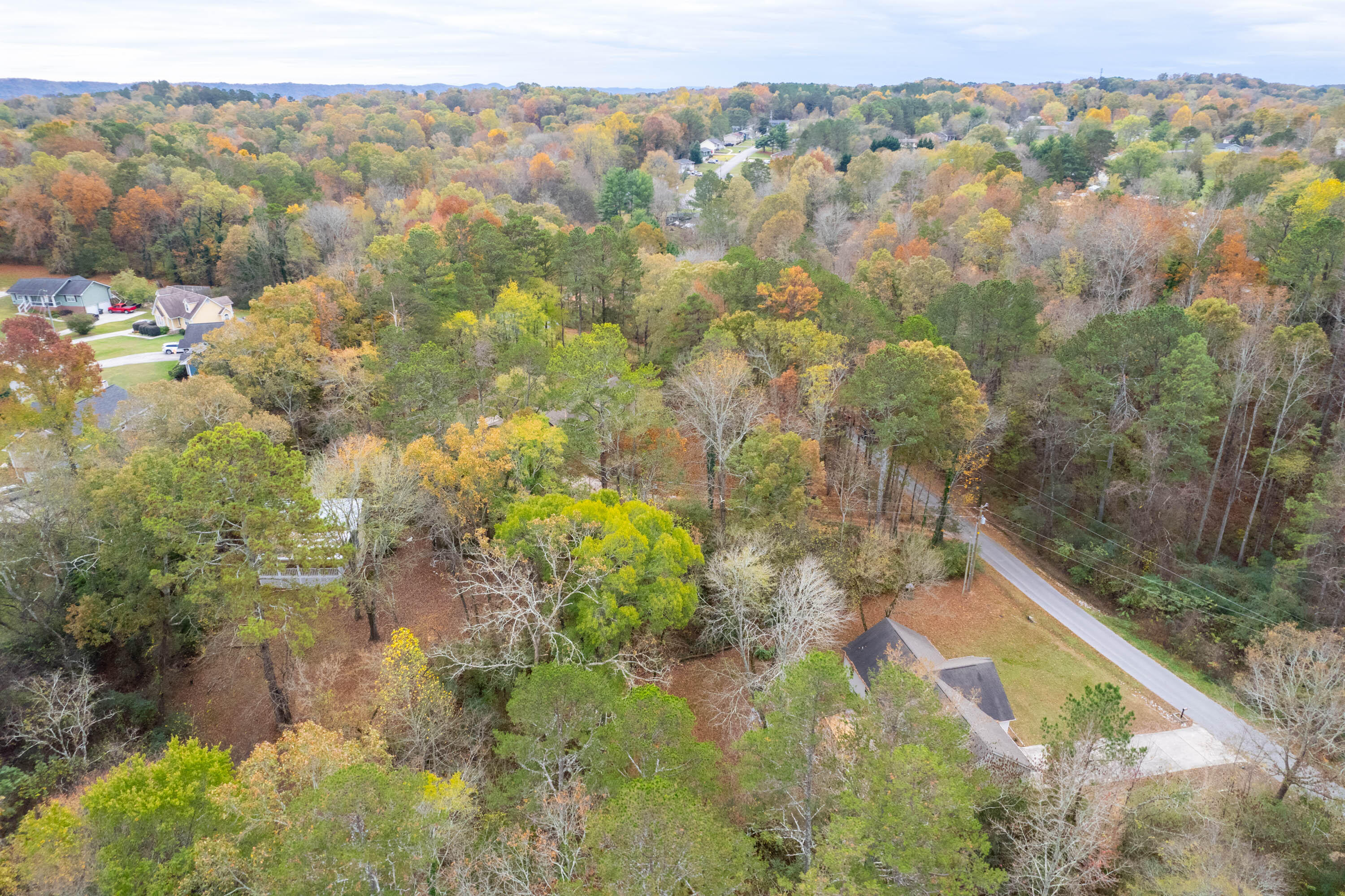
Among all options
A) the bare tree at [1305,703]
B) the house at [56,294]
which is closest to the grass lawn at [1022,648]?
the bare tree at [1305,703]

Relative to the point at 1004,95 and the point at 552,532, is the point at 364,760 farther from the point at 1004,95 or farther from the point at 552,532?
the point at 1004,95

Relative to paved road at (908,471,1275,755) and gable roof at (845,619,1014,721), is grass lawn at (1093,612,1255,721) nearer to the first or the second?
Result: paved road at (908,471,1275,755)

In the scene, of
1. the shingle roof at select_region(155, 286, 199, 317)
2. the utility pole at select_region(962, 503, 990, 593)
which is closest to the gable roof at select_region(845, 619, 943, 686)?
the utility pole at select_region(962, 503, 990, 593)

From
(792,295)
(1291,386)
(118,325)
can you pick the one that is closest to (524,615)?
(792,295)

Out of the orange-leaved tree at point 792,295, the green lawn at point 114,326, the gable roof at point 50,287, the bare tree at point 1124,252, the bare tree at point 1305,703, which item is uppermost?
the bare tree at point 1124,252

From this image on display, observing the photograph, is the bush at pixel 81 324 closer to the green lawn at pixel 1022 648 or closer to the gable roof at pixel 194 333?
the gable roof at pixel 194 333

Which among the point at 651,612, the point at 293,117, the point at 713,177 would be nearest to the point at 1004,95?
the point at 713,177

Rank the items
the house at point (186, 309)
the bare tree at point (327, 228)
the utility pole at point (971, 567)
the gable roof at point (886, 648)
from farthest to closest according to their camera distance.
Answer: the bare tree at point (327, 228), the house at point (186, 309), the utility pole at point (971, 567), the gable roof at point (886, 648)

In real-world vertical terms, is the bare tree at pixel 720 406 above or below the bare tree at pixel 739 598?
above
